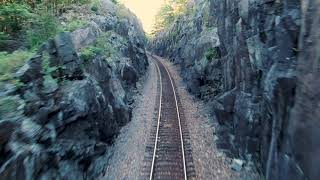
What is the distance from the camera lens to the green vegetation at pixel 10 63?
32.1 feet

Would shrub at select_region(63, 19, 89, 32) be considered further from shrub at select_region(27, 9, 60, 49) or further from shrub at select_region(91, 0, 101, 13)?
shrub at select_region(91, 0, 101, 13)

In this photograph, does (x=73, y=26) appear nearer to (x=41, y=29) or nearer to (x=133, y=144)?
(x=41, y=29)

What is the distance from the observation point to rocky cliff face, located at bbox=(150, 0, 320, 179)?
7998 millimetres

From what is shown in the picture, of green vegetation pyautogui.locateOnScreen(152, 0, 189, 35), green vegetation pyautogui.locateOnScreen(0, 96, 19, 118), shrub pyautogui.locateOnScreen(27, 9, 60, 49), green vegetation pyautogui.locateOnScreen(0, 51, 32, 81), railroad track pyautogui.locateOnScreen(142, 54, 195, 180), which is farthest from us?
green vegetation pyautogui.locateOnScreen(152, 0, 189, 35)

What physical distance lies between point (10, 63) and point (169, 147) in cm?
794

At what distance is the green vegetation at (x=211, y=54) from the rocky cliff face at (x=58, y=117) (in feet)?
28.8

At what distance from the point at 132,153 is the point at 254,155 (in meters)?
5.44

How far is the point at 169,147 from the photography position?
1520 centimetres

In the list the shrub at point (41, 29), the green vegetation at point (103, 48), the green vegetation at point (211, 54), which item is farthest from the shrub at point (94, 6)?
the shrub at point (41, 29)

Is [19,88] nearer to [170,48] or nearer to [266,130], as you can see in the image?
[266,130]

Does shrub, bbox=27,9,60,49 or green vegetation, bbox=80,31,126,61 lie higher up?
shrub, bbox=27,9,60,49

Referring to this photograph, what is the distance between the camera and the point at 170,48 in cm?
5128

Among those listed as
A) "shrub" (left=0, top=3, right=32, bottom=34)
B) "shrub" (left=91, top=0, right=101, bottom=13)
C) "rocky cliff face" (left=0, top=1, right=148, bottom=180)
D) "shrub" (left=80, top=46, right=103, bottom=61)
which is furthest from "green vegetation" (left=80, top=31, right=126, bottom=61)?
"shrub" (left=0, top=3, right=32, bottom=34)

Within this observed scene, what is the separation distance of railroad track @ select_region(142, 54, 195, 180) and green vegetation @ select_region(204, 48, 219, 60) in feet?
13.3
